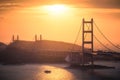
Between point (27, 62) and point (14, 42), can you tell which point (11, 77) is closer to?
point (27, 62)

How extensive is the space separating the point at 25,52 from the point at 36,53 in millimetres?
2240

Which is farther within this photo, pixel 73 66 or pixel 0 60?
pixel 0 60

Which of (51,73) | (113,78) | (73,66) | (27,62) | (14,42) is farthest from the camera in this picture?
(14,42)

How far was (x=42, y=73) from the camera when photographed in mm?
67438

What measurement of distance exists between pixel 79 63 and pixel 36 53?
2208cm

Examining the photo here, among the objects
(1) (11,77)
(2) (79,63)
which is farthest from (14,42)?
(1) (11,77)

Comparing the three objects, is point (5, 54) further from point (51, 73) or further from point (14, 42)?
point (51, 73)

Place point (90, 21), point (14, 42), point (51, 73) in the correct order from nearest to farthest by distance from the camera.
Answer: point (51, 73) < point (90, 21) < point (14, 42)

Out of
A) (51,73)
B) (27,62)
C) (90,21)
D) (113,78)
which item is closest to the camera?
(113,78)

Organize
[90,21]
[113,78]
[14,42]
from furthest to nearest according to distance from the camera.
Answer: [14,42], [90,21], [113,78]

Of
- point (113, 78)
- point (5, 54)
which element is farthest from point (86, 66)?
point (5, 54)

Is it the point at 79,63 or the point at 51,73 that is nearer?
the point at 51,73

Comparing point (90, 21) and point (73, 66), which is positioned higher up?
point (90, 21)

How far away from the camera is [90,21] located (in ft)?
246
